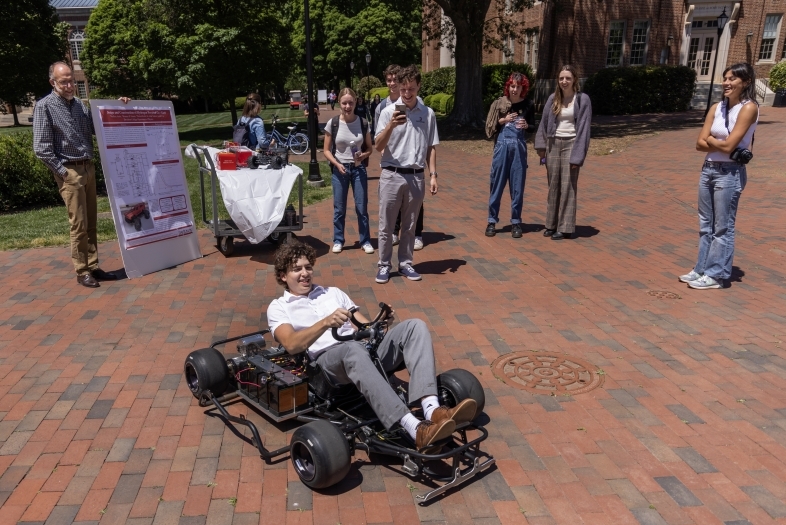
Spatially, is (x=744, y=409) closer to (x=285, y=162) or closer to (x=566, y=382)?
(x=566, y=382)

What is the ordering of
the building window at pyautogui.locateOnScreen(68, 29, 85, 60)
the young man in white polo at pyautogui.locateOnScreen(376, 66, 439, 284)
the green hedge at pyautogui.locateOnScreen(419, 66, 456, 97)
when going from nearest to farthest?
the young man in white polo at pyautogui.locateOnScreen(376, 66, 439, 284) < the green hedge at pyautogui.locateOnScreen(419, 66, 456, 97) < the building window at pyautogui.locateOnScreen(68, 29, 85, 60)

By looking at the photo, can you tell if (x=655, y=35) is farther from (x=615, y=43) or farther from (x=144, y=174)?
(x=144, y=174)

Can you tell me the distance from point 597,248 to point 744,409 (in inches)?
152

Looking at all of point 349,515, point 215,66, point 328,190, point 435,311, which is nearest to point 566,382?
point 435,311

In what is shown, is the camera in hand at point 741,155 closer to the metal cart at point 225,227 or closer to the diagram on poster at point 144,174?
the metal cart at point 225,227

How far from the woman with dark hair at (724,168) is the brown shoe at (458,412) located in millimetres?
4084

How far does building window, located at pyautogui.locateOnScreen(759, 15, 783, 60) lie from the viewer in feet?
95.9

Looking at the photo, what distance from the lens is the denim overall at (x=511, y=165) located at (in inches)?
310

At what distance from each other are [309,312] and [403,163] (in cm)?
283

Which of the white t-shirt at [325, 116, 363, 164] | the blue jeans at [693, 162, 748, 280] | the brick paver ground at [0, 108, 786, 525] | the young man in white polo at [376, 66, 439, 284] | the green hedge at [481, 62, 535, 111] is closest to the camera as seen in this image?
the brick paver ground at [0, 108, 786, 525]

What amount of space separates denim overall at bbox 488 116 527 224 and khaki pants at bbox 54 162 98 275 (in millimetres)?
4837

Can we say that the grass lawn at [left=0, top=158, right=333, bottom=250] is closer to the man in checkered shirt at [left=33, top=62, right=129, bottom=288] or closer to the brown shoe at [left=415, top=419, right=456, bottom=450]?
the man in checkered shirt at [left=33, top=62, right=129, bottom=288]

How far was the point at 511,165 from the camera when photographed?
7973 mm

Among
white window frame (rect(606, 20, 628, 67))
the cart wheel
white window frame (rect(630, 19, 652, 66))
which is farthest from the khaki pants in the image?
white window frame (rect(630, 19, 652, 66))
